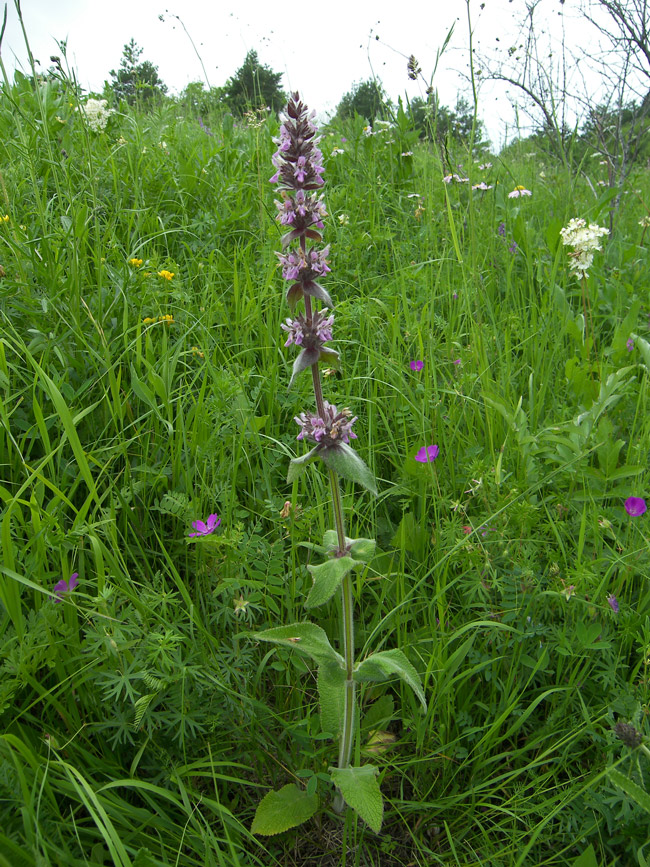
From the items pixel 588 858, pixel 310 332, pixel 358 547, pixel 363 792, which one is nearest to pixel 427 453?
pixel 358 547

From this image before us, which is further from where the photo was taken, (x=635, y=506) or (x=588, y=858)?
(x=635, y=506)

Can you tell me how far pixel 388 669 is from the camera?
50.3 inches

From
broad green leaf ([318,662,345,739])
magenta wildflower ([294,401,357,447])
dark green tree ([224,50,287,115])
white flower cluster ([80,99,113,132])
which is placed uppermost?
dark green tree ([224,50,287,115])

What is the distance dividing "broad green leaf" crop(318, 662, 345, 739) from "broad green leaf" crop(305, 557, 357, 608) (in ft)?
0.81

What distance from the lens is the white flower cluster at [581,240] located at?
2695 millimetres

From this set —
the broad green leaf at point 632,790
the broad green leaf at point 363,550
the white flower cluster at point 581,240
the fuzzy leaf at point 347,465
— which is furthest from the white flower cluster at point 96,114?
the broad green leaf at point 632,790

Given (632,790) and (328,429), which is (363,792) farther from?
(328,429)

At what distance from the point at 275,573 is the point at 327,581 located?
43cm

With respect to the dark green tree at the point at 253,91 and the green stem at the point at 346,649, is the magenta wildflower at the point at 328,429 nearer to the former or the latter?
the green stem at the point at 346,649

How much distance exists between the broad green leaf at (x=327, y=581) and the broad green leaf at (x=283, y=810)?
53 centimetres

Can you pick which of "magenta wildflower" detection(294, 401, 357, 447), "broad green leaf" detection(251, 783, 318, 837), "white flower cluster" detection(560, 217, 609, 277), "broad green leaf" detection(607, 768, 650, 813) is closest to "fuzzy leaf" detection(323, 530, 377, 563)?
"magenta wildflower" detection(294, 401, 357, 447)

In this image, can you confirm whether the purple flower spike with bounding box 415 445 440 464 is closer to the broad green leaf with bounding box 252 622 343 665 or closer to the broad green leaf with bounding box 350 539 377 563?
the broad green leaf with bounding box 350 539 377 563

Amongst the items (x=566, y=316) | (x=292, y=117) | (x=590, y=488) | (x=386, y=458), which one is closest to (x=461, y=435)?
(x=386, y=458)

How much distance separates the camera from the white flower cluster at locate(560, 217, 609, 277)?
2.70 m
